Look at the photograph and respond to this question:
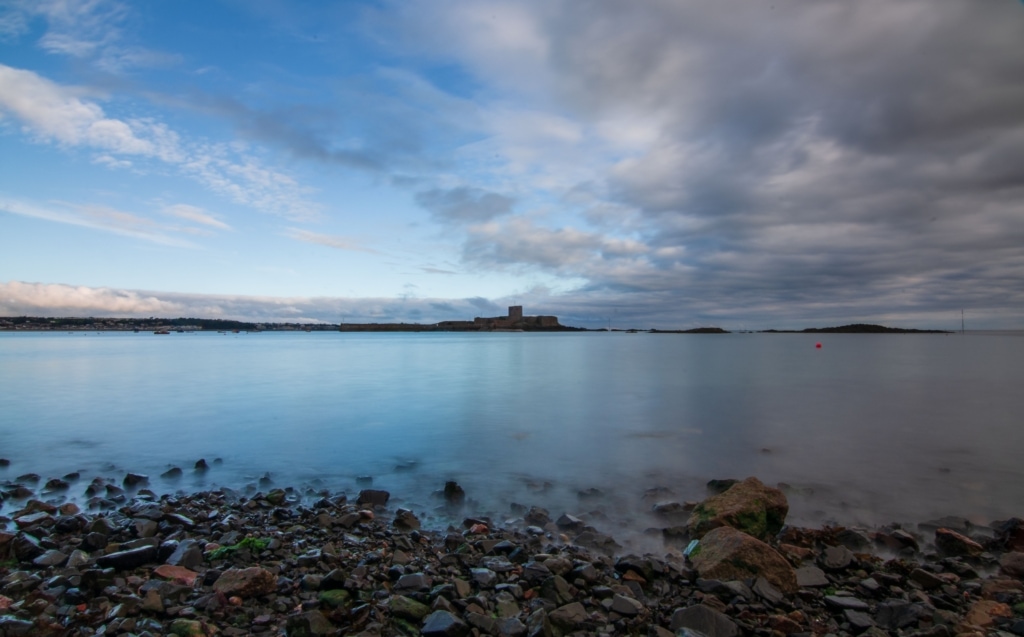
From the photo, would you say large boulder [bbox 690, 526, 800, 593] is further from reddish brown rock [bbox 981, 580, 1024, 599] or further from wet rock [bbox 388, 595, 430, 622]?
wet rock [bbox 388, 595, 430, 622]

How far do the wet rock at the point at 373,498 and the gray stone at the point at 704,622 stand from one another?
507cm

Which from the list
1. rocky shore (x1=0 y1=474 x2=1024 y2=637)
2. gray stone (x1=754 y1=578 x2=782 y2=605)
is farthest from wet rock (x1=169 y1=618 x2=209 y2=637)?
gray stone (x1=754 y1=578 x2=782 y2=605)

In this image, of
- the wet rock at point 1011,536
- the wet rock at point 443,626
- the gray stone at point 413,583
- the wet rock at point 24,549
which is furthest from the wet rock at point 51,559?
the wet rock at point 1011,536

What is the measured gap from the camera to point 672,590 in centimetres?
518

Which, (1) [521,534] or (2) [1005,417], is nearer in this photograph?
(1) [521,534]

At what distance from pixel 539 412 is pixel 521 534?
466 inches

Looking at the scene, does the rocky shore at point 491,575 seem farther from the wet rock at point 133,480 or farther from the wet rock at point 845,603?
the wet rock at point 133,480

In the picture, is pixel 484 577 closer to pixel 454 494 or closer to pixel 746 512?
pixel 746 512

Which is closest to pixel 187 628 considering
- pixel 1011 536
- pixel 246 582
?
pixel 246 582

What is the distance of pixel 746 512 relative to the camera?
255 inches

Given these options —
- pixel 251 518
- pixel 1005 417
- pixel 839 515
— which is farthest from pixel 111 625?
pixel 1005 417

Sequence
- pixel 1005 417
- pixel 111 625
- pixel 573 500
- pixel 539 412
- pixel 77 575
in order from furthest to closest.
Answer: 1. pixel 539 412
2. pixel 1005 417
3. pixel 573 500
4. pixel 77 575
5. pixel 111 625

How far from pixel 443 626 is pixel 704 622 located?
2.12 metres

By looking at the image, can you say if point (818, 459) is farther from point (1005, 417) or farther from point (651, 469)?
point (1005, 417)
